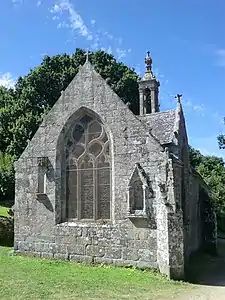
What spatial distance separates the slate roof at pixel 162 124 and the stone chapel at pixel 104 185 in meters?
0.05

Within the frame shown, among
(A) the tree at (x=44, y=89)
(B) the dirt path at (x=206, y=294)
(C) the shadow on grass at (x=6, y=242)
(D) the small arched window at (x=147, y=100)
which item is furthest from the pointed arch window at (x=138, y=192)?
(A) the tree at (x=44, y=89)

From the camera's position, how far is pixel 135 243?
14602 millimetres

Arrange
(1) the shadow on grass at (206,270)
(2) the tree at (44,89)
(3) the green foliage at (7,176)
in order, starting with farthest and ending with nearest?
(2) the tree at (44,89)
(3) the green foliage at (7,176)
(1) the shadow on grass at (206,270)

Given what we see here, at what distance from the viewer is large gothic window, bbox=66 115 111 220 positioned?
635 inches

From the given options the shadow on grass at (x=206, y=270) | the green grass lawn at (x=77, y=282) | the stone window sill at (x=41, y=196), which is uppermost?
the stone window sill at (x=41, y=196)

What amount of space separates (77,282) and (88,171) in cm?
585

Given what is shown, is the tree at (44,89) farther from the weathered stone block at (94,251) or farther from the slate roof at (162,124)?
the weathered stone block at (94,251)

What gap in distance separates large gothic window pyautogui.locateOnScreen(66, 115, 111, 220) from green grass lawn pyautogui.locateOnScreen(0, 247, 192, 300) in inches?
96.0

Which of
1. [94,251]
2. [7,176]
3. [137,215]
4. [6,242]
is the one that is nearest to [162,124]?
[137,215]

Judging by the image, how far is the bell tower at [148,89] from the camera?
71.8 ft

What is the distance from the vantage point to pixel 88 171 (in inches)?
660

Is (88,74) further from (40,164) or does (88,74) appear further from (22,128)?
(22,128)

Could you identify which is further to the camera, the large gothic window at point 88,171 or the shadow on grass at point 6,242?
the shadow on grass at point 6,242

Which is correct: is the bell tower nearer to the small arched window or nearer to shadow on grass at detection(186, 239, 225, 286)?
the small arched window
